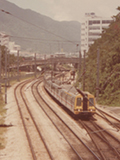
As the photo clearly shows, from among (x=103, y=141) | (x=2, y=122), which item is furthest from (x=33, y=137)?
(x=2, y=122)

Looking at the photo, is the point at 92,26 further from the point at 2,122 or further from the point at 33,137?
the point at 33,137

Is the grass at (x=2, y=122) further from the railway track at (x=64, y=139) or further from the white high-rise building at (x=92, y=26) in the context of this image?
the white high-rise building at (x=92, y=26)

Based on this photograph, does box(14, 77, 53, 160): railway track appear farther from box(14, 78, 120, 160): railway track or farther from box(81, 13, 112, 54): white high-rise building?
box(81, 13, 112, 54): white high-rise building

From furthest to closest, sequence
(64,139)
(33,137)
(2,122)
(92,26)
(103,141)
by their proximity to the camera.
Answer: (92,26) < (2,122) < (33,137) < (64,139) < (103,141)

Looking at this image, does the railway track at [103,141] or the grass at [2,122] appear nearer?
the railway track at [103,141]

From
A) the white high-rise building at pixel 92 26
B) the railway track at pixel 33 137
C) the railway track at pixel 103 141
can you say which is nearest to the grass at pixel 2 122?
the railway track at pixel 33 137

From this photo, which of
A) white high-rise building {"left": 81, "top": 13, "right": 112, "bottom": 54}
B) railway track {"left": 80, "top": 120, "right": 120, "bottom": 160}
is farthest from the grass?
white high-rise building {"left": 81, "top": 13, "right": 112, "bottom": 54}

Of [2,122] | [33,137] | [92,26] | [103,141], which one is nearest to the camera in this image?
[103,141]

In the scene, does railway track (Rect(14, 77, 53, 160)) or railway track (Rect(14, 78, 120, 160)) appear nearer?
railway track (Rect(14, 77, 53, 160))

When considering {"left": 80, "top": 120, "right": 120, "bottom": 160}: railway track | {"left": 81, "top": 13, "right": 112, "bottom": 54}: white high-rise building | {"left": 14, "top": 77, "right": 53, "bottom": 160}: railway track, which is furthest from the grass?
{"left": 81, "top": 13, "right": 112, "bottom": 54}: white high-rise building

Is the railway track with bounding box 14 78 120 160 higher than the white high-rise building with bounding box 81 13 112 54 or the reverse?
the reverse

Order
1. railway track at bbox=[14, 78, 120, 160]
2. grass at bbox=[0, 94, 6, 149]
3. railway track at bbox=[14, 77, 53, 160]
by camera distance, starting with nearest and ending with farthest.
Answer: railway track at bbox=[14, 77, 53, 160]
railway track at bbox=[14, 78, 120, 160]
grass at bbox=[0, 94, 6, 149]

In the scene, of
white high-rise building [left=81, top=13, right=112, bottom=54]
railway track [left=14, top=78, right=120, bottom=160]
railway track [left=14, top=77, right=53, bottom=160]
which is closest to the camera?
railway track [left=14, top=77, right=53, bottom=160]
